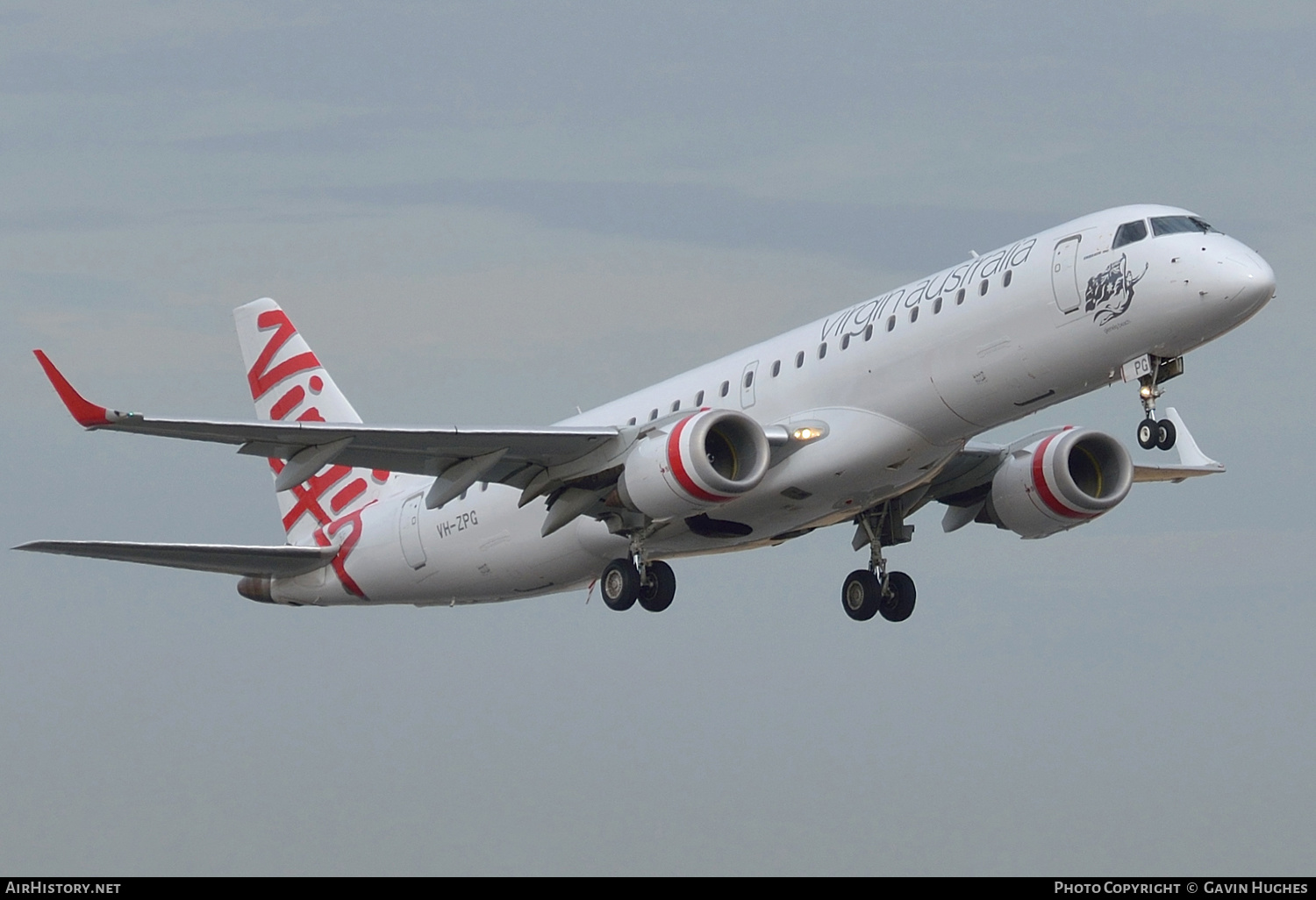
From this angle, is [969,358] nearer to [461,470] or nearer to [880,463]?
[880,463]

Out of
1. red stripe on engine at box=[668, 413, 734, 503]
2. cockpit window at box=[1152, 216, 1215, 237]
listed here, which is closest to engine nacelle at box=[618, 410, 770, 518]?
red stripe on engine at box=[668, 413, 734, 503]

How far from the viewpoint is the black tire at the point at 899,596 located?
39.3 metres

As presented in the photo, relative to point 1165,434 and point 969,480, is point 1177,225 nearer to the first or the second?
point 1165,434

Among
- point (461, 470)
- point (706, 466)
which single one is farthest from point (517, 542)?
point (706, 466)

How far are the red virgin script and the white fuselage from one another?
3.93 meters

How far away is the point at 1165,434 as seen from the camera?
3186 cm

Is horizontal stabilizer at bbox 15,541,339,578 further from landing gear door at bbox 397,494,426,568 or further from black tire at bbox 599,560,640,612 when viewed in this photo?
black tire at bbox 599,560,640,612

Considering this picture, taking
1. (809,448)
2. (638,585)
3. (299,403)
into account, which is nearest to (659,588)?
(638,585)

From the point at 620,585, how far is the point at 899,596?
19.0ft

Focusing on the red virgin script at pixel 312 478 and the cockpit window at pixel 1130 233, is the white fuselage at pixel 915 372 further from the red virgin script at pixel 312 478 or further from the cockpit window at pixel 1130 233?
the red virgin script at pixel 312 478

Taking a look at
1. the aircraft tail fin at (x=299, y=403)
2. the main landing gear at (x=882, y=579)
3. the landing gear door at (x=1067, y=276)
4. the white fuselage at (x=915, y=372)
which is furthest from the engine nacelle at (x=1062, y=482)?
the aircraft tail fin at (x=299, y=403)

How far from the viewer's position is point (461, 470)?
36.4 meters

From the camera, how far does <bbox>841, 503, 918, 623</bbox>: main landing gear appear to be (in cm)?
3912

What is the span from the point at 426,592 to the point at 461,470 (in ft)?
18.4
